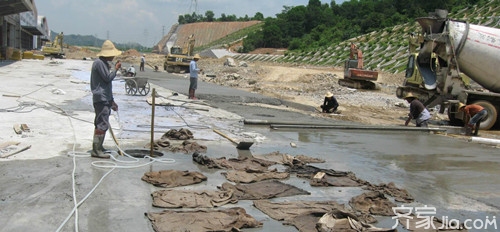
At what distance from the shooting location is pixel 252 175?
670 cm

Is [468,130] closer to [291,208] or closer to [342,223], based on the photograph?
[291,208]

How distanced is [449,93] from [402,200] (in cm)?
1128

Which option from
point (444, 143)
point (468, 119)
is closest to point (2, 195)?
point (444, 143)

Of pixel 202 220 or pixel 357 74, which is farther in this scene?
pixel 357 74

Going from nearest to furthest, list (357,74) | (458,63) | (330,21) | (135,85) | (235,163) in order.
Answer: (235,163) < (458,63) < (135,85) < (357,74) < (330,21)

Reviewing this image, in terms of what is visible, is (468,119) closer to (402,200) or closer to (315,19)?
(402,200)

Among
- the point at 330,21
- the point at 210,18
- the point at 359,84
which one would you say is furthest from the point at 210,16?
the point at 359,84

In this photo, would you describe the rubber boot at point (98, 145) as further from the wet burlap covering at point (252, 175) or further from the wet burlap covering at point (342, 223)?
the wet burlap covering at point (342, 223)

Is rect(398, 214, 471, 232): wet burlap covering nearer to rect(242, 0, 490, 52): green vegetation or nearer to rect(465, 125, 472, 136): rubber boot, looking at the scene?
rect(465, 125, 472, 136): rubber boot

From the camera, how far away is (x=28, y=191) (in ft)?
17.2

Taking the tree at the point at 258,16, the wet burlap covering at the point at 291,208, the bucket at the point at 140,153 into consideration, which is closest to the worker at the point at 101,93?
the bucket at the point at 140,153

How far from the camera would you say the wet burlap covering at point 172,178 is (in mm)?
5961

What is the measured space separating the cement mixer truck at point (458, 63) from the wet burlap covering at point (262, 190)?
11387mm

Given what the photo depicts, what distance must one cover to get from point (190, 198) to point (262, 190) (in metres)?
1.10
